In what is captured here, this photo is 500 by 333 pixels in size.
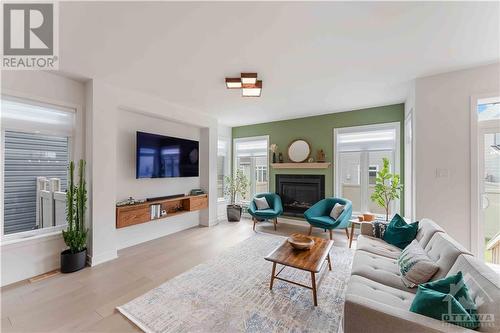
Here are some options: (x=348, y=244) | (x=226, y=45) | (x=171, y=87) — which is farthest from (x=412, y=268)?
(x=171, y=87)

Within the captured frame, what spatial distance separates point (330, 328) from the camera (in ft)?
5.91

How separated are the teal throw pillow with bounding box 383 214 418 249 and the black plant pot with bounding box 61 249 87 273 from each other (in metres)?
4.10

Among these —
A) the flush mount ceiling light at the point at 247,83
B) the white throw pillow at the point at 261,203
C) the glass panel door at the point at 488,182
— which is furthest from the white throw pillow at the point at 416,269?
the white throw pillow at the point at 261,203

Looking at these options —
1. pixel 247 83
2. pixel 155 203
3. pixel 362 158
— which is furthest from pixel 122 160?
pixel 362 158

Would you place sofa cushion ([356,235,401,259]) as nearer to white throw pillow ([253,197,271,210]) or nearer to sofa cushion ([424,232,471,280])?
sofa cushion ([424,232,471,280])

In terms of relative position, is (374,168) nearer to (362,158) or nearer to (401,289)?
(362,158)

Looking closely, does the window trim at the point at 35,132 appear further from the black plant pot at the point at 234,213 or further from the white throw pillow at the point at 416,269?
the white throw pillow at the point at 416,269

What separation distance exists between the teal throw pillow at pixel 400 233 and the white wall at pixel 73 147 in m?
4.42

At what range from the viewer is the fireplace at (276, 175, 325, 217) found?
4832 mm

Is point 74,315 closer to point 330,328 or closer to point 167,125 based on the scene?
point 330,328

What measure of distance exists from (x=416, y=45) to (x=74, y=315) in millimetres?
4260

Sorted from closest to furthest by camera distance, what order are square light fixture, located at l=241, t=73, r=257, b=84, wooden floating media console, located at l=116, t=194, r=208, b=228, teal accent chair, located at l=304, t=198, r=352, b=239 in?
1. square light fixture, located at l=241, t=73, r=257, b=84
2. wooden floating media console, located at l=116, t=194, r=208, b=228
3. teal accent chair, located at l=304, t=198, r=352, b=239

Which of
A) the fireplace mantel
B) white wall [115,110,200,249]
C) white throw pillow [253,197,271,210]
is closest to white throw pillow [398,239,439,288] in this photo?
the fireplace mantel

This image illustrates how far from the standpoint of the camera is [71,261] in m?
2.72
